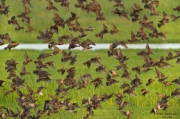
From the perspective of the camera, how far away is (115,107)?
8445 mm

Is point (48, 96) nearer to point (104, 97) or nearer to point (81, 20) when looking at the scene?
point (104, 97)

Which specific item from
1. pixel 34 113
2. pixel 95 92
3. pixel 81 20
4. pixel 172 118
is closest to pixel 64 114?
pixel 34 113

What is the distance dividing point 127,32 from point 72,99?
6.24 meters

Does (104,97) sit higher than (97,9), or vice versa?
(97,9)

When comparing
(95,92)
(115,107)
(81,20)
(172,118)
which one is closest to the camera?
(172,118)

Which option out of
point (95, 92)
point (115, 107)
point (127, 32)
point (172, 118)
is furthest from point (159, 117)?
point (127, 32)

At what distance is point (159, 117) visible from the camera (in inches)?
311

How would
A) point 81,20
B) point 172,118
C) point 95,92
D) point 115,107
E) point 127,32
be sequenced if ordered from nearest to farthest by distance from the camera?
point 172,118, point 115,107, point 95,92, point 127,32, point 81,20

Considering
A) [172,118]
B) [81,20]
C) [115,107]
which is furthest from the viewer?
[81,20]

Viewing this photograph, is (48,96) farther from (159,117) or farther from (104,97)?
(159,117)

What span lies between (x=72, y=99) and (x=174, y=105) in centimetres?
193

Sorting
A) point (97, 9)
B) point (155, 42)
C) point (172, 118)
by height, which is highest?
point (97, 9)

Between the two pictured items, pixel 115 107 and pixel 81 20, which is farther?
pixel 81 20

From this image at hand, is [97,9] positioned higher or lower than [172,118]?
higher
